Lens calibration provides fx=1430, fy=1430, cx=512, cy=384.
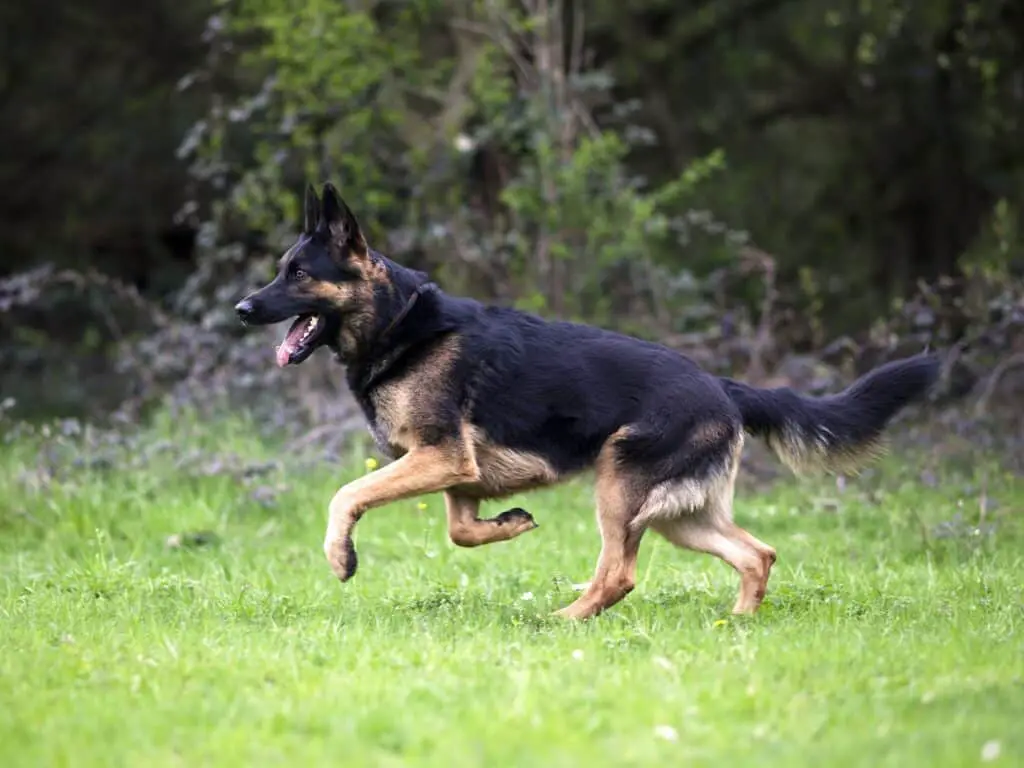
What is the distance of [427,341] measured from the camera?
22.4 feet

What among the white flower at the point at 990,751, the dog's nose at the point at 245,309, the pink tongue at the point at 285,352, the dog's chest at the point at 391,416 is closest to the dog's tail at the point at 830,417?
the dog's chest at the point at 391,416

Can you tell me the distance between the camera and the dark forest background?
1265 centimetres

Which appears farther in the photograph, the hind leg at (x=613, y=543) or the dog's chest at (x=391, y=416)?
the dog's chest at (x=391, y=416)

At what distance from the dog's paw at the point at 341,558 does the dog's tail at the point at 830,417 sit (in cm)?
197

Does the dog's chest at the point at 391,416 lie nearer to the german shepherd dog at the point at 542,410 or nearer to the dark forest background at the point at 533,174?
the german shepherd dog at the point at 542,410

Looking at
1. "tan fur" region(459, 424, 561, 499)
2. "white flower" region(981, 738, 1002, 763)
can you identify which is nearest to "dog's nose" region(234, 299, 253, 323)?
"tan fur" region(459, 424, 561, 499)

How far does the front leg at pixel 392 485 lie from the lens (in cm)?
636

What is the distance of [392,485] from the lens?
654cm

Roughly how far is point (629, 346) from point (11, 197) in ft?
44.2

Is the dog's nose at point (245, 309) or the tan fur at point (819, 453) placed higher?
the dog's nose at point (245, 309)

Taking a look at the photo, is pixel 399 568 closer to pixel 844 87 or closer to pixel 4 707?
pixel 4 707

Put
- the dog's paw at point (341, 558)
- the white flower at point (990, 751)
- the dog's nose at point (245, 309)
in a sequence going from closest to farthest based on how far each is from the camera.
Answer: the white flower at point (990, 751)
the dog's paw at point (341, 558)
the dog's nose at point (245, 309)

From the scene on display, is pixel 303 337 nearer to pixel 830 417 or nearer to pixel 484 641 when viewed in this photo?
pixel 484 641

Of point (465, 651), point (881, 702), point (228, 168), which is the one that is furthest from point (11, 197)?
point (881, 702)
